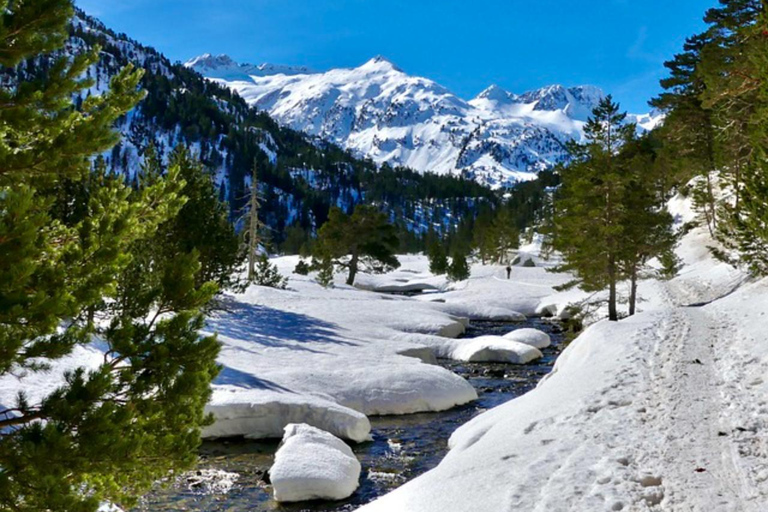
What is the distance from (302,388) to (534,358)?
13696mm

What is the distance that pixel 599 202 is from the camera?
27125 mm

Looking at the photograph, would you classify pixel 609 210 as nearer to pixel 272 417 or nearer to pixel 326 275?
pixel 272 417

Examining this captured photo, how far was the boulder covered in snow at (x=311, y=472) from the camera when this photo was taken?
11430mm

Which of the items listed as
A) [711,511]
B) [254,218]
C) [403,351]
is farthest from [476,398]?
[254,218]

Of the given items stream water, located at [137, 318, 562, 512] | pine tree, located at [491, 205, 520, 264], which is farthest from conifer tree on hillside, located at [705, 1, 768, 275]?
pine tree, located at [491, 205, 520, 264]

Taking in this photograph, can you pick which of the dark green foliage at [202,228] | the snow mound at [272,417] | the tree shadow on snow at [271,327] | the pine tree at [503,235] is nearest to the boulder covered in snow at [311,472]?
the snow mound at [272,417]

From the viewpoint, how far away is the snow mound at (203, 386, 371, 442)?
49.9 feet

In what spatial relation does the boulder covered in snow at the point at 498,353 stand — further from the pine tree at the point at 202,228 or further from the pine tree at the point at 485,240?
the pine tree at the point at 485,240

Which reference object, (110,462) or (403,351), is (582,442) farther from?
(403,351)

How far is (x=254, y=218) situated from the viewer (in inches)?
1720

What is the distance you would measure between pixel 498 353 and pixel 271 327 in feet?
38.7

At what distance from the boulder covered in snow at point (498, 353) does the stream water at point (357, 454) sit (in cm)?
552

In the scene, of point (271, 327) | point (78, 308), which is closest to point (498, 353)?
point (271, 327)

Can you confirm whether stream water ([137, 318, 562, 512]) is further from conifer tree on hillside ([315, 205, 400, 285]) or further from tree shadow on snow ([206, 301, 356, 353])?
conifer tree on hillside ([315, 205, 400, 285])
